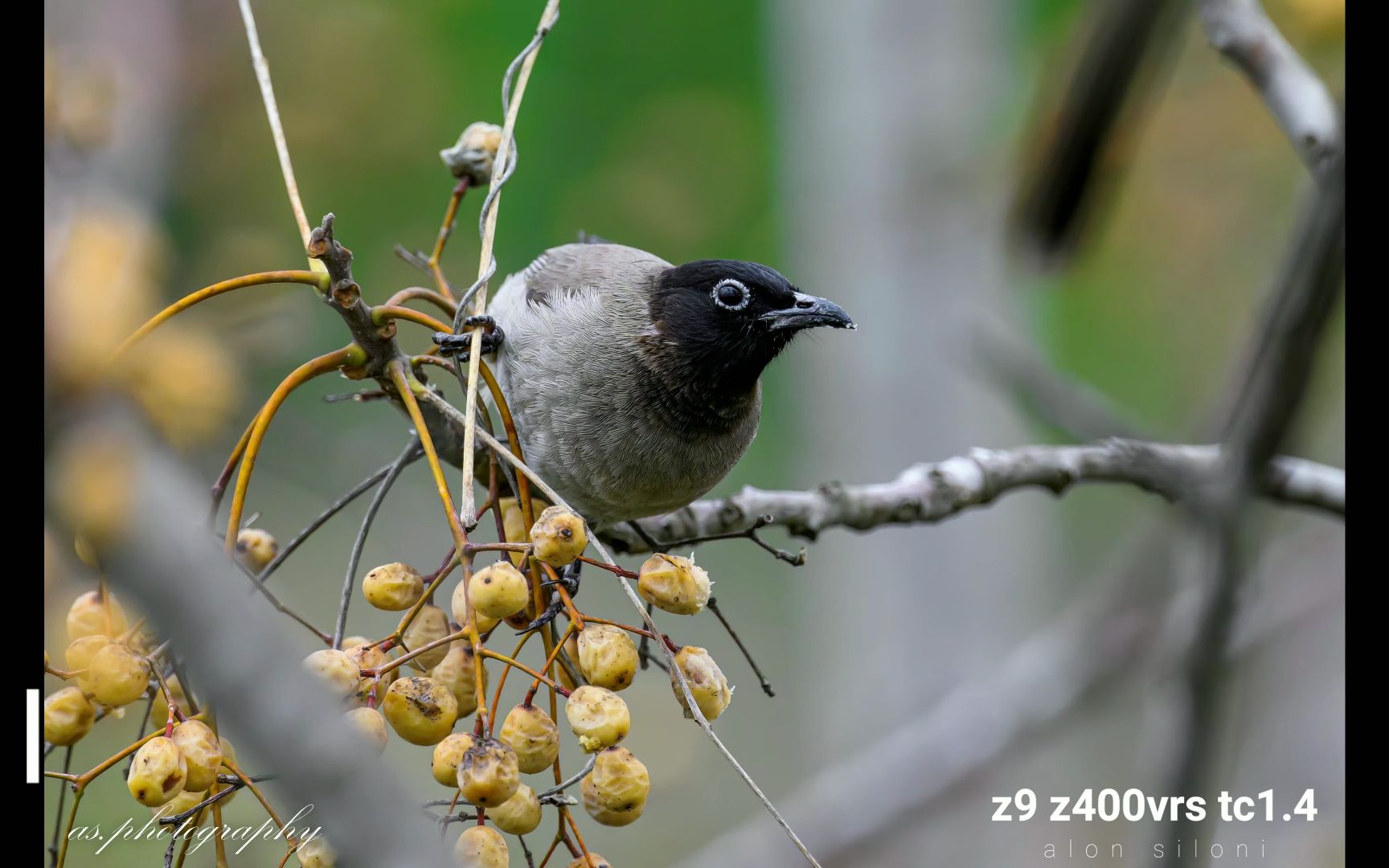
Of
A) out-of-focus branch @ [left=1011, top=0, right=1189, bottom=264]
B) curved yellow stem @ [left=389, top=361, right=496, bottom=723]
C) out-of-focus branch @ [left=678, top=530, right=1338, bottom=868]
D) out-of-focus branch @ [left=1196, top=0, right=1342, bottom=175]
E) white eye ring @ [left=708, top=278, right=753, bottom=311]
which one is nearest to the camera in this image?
out-of-focus branch @ [left=1011, top=0, right=1189, bottom=264]

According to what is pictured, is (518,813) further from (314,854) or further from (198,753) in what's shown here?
(198,753)

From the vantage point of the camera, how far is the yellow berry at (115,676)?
6.61ft

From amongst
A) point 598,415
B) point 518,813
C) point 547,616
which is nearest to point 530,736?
point 518,813

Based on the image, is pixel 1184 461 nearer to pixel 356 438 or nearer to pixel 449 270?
pixel 356 438

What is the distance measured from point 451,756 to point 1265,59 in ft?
8.53

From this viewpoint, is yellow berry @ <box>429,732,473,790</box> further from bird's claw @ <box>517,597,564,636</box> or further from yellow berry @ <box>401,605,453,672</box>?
yellow berry @ <box>401,605,453,672</box>

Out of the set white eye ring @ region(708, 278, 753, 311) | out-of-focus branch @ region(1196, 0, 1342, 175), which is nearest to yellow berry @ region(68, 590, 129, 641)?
white eye ring @ region(708, 278, 753, 311)

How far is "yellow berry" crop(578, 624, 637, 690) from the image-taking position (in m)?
2.06

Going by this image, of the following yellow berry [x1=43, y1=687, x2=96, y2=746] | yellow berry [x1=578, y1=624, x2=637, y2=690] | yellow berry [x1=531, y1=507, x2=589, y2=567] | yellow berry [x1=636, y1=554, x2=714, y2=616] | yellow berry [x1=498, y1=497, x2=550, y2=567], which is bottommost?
yellow berry [x1=43, y1=687, x2=96, y2=746]

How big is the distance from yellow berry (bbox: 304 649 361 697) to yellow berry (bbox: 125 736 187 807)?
24 centimetres

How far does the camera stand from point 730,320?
3873 millimetres

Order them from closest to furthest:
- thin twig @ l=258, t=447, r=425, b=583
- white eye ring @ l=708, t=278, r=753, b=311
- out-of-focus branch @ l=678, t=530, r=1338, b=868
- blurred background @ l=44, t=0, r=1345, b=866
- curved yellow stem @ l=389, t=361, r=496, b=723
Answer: curved yellow stem @ l=389, t=361, r=496, b=723, thin twig @ l=258, t=447, r=425, b=583, white eye ring @ l=708, t=278, r=753, b=311, blurred background @ l=44, t=0, r=1345, b=866, out-of-focus branch @ l=678, t=530, r=1338, b=868

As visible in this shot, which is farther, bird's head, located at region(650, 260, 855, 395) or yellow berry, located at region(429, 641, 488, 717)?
bird's head, located at region(650, 260, 855, 395)

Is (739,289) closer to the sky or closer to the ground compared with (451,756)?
closer to the sky
